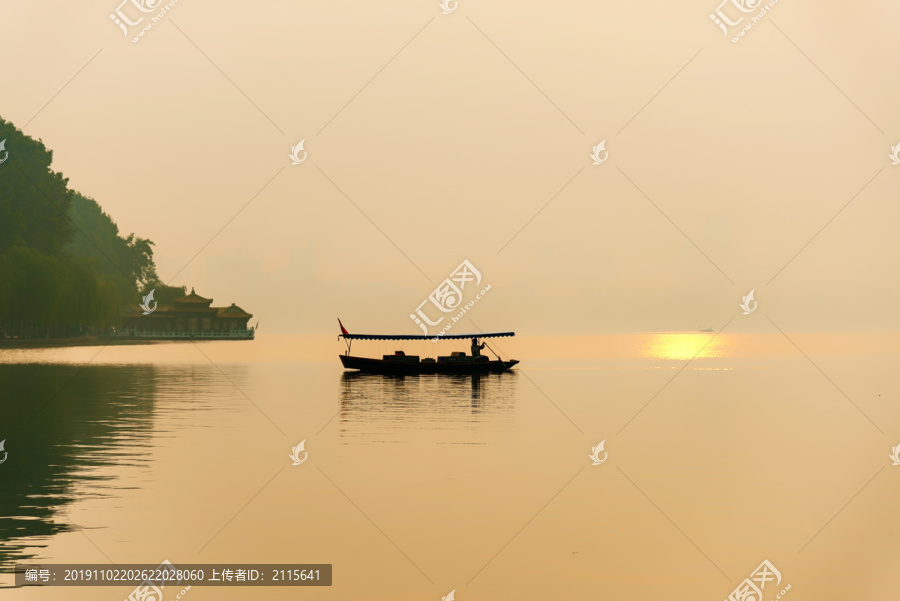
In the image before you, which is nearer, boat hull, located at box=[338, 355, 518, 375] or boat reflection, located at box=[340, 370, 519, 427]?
boat reflection, located at box=[340, 370, 519, 427]

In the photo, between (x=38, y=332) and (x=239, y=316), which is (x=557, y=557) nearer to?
(x=38, y=332)

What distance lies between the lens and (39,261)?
90.1m

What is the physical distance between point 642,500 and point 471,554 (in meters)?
6.52

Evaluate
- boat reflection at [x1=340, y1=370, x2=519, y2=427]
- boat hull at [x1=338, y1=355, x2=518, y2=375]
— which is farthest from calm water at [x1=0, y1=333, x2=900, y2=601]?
boat hull at [x1=338, y1=355, x2=518, y2=375]

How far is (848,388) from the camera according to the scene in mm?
61844

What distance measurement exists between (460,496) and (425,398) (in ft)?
88.5

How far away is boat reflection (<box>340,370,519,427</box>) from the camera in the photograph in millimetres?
38750

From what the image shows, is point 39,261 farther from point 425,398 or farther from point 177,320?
point 177,320

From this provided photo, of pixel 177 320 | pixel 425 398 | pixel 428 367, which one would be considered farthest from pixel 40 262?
pixel 177 320

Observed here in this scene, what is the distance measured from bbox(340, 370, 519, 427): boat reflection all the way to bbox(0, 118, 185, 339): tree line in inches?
1458

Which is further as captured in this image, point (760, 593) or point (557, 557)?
point (557, 557)

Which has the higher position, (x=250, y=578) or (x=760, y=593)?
(x=250, y=578)

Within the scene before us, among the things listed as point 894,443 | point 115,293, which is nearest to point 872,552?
point 894,443

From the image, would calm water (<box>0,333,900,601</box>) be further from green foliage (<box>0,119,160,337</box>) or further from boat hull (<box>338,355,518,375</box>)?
green foliage (<box>0,119,160,337</box>)
